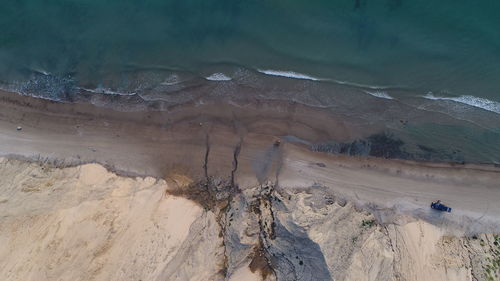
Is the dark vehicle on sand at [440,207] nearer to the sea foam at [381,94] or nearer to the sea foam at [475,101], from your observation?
the sea foam at [475,101]

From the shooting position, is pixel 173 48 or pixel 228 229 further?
pixel 173 48

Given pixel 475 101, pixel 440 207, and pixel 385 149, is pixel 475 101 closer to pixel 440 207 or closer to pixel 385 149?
pixel 385 149

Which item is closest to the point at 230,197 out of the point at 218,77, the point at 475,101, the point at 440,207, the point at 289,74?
the point at 218,77

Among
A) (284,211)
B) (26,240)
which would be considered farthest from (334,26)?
(26,240)

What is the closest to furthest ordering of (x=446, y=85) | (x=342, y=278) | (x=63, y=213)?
(x=342, y=278)
(x=63, y=213)
(x=446, y=85)

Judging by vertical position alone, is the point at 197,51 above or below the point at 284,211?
above

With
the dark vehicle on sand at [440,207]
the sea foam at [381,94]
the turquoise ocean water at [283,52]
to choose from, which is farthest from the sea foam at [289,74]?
the dark vehicle on sand at [440,207]

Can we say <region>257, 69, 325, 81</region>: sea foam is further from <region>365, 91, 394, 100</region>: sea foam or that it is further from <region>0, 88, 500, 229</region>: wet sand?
<region>365, 91, 394, 100</region>: sea foam

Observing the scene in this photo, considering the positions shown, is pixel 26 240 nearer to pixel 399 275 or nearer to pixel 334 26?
pixel 399 275
